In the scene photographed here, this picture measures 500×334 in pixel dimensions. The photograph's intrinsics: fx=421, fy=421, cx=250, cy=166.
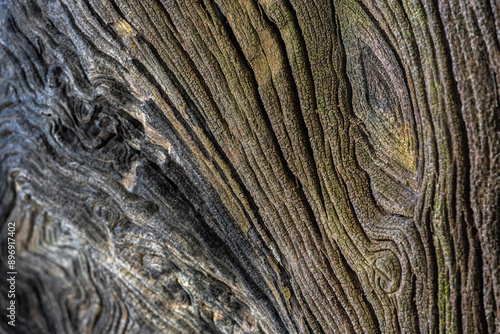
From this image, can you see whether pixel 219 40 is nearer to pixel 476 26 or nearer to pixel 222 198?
pixel 222 198

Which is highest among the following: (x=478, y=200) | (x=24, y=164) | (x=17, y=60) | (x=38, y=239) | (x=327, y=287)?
(x=17, y=60)

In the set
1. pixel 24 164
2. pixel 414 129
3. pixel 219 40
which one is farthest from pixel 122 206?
pixel 414 129

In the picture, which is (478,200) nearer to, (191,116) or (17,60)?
(191,116)

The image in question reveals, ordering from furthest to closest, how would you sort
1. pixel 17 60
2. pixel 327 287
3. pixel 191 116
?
1. pixel 17 60
2. pixel 191 116
3. pixel 327 287

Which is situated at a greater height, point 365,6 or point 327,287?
point 365,6

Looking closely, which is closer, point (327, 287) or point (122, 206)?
point (327, 287)

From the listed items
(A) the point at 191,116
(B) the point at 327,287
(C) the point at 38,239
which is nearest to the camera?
(B) the point at 327,287

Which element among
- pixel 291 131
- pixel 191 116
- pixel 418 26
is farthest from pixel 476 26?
pixel 191 116
